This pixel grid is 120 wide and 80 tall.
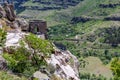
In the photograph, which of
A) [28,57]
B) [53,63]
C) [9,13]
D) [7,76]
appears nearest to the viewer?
[7,76]

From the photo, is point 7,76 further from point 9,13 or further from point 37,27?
point 37,27

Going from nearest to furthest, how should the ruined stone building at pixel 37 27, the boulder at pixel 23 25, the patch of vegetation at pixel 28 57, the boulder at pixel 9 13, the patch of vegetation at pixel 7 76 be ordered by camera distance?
the patch of vegetation at pixel 7 76 → the patch of vegetation at pixel 28 57 → the boulder at pixel 9 13 → the boulder at pixel 23 25 → the ruined stone building at pixel 37 27

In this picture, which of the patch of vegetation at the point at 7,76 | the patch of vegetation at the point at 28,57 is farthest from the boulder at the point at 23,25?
the patch of vegetation at the point at 7,76

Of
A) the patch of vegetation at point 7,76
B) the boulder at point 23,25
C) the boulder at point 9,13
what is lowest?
the boulder at point 23,25

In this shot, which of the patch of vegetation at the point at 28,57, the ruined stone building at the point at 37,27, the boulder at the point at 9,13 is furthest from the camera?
the ruined stone building at the point at 37,27

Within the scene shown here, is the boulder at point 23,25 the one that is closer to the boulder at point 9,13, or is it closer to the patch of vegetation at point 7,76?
the boulder at point 9,13

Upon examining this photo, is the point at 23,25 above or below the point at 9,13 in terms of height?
below

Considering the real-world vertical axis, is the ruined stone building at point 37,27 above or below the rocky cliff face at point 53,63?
below

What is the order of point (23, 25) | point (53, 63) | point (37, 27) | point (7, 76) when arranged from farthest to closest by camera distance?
1. point (37, 27)
2. point (23, 25)
3. point (53, 63)
4. point (7, 76)

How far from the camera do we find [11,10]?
68375mm

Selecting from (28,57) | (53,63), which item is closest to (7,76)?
(28,57)

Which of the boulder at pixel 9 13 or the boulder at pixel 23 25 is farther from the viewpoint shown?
the boulder at pixel 23 25

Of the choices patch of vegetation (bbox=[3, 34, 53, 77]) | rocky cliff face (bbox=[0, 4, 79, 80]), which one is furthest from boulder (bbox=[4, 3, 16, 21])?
patch of vegetation (bbox=[3, 34, 53, 77])

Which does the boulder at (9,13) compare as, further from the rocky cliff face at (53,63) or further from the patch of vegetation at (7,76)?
the patch of vegetation at (7,76)
